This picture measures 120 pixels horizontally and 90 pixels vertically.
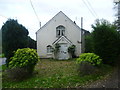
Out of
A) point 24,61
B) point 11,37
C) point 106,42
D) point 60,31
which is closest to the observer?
point 24,61

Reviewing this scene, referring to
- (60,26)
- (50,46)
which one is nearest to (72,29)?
(60,26)

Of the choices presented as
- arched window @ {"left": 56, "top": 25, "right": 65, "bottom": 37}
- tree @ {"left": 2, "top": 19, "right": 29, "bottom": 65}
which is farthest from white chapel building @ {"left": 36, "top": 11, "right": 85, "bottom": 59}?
tree @ {"left": 2, "top": 19, "right": 29, "bottom": 65}

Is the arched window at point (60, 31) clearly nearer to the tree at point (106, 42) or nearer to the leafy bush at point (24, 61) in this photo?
the tree at point (106, 42)

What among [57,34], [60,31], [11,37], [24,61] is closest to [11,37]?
[11,37]

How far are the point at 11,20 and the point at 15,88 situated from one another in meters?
5.86

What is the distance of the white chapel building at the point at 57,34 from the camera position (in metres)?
15.9

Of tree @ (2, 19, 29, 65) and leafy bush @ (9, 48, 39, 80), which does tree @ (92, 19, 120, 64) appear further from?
tree @ (2, 19, 29, 65)

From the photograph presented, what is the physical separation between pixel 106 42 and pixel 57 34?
9216 millimetres

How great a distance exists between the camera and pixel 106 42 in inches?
317

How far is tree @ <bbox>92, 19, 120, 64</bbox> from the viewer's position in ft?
26.3

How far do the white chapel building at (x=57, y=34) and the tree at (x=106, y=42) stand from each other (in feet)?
24.6

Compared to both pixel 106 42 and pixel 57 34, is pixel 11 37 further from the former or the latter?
pixel 57 34

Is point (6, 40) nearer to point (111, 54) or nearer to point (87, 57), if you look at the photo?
point (87, 57)

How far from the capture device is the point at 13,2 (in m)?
6.67
